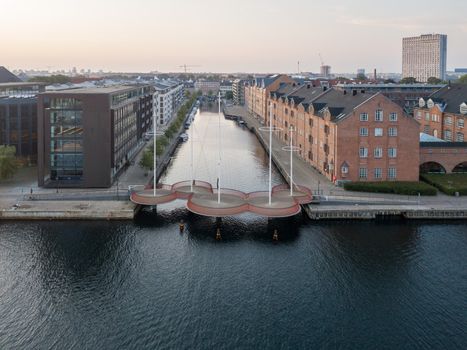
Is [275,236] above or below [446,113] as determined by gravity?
below

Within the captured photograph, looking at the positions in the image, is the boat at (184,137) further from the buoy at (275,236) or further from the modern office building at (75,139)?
the buoy at (275,236)

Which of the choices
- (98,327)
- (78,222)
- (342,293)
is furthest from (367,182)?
(98,327)

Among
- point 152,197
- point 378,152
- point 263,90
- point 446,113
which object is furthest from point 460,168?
point 263,90

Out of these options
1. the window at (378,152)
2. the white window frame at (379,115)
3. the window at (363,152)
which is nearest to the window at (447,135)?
the window at (378,152)

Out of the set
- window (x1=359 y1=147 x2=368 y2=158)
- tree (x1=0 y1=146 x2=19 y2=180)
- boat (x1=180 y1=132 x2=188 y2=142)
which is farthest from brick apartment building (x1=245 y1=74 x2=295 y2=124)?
tree (x1=0 y1=146 x2=19 y2=180)

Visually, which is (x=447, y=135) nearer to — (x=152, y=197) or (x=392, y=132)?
(x=392, y=132)

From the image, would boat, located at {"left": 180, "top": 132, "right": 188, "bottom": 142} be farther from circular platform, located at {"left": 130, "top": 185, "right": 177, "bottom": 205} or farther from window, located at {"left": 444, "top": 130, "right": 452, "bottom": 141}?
circular platform, located at {"left": 130, "top": 185, "right": 177, "bottom": 205}

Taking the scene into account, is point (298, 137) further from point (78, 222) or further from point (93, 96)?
point (78, 222)
